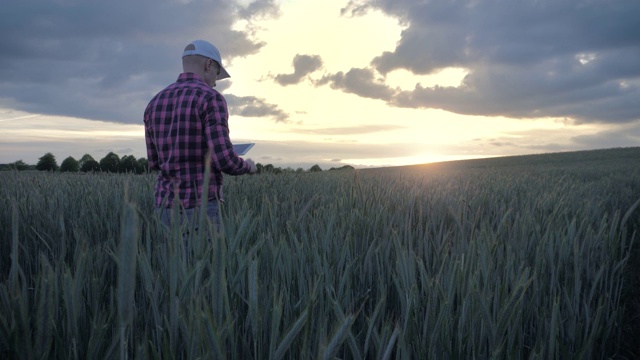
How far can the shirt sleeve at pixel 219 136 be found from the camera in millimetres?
3262

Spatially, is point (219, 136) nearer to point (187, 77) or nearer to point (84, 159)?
point (187, 77)

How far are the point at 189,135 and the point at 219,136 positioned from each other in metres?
0.23

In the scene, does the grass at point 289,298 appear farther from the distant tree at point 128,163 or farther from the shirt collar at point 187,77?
the distant tree at point 128,163

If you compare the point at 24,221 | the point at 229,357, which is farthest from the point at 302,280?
the point at 24,221

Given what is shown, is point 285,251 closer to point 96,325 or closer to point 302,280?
point 302,280

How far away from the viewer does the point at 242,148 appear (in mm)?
3424

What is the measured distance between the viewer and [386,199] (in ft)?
11.2

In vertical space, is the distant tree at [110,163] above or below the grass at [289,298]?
above

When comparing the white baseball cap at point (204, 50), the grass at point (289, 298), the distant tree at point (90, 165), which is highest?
the white baseball cap at point (204, 50)

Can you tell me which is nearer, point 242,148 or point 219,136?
point 219,136

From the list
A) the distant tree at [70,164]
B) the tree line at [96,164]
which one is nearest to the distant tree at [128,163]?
the tree line at [96,164]

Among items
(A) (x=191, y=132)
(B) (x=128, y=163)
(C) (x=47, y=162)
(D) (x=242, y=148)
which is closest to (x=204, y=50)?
(A) (x=191, y=132)

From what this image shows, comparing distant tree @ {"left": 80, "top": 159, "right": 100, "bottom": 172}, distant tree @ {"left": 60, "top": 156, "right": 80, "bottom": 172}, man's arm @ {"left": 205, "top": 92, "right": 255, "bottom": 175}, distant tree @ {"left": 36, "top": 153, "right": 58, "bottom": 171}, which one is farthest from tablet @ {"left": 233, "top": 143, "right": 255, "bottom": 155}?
distant tree @ {"left": 36, "top": 153, "right": 58, "bottom": 171}

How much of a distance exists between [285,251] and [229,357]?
55cm
